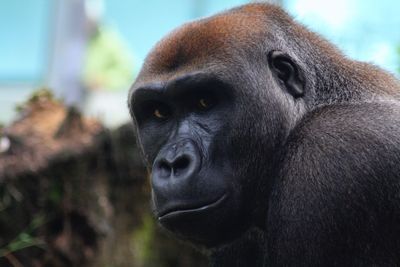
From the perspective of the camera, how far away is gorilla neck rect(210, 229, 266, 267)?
237 inches

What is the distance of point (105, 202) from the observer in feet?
28.7

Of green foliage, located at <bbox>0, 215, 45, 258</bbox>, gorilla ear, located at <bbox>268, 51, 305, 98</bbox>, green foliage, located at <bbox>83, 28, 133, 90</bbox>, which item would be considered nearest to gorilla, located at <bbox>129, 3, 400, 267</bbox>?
gorilla ear, located at <bbox>268, 51, 305, 98</bbox>

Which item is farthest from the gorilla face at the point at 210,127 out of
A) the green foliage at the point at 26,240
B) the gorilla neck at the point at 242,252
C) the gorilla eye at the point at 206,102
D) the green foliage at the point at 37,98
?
the green foliage at the point at 37,98

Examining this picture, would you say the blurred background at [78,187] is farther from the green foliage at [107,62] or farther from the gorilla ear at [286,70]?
the green foliage at [107,62]

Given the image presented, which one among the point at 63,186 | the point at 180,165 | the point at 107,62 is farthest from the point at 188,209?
the point at 107,62

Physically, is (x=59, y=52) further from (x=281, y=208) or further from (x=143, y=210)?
(x=281, y=208)

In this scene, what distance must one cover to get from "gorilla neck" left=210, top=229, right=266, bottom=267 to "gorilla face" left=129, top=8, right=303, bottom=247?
1.36ft

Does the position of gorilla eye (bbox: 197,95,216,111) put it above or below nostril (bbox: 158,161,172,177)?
above

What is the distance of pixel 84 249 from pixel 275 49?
12.0ft

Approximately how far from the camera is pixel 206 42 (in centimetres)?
569

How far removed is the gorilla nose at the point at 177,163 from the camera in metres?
5.20

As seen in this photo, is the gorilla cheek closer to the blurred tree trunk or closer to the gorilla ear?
the gorilla ear

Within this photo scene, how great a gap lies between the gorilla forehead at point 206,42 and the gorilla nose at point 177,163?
0.60m

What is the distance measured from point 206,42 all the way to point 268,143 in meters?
0.85
